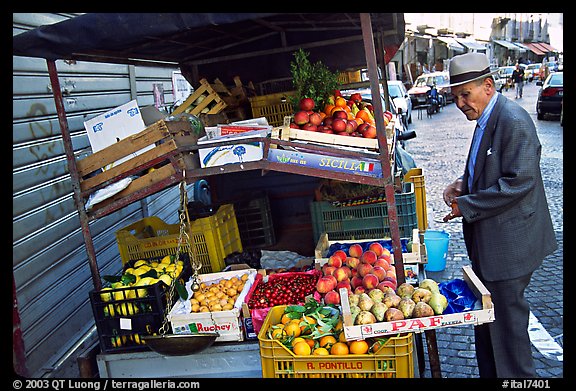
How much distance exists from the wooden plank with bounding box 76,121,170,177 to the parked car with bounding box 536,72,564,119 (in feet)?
54.3

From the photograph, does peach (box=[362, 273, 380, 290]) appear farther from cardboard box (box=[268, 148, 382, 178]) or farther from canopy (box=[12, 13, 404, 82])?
canopy (box=[12, 13, 404, 82])

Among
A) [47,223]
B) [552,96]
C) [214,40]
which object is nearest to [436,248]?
[214,40]

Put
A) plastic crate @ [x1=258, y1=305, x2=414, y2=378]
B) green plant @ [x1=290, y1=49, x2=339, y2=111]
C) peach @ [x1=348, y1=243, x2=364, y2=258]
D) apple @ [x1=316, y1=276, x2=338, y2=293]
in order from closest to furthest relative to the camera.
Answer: plastic crate @ [x1=258, y1=305, x2=414, y2=378]
apple @ [x1=316, y1=276, x2=338, y2=293]
peach @ [x1=348, y1=243, x2=364, y2=258]
green plant @ [x1=290, y1=49, x2=339, y2=111]

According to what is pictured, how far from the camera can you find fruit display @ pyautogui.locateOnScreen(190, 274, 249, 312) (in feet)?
12.5

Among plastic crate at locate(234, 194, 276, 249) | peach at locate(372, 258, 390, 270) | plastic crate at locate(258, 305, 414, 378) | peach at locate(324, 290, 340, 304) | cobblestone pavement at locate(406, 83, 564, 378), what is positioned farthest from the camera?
plastic crate at locate(234, 194, 276, 249)

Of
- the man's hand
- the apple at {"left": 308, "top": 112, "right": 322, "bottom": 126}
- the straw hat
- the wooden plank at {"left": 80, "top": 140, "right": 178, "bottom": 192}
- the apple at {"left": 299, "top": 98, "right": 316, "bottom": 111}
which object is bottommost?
the man's hand

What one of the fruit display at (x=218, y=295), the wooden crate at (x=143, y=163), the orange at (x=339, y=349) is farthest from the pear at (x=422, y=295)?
the wooden crate at (x=143, y=163)

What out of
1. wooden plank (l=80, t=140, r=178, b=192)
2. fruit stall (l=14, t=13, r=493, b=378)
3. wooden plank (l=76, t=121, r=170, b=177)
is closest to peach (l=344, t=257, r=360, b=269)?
fruit stall (l=14, t=13, r=493, b=378)

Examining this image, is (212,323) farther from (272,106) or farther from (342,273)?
(272,106)

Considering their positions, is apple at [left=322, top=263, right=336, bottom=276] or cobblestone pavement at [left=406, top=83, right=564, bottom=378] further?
cobblestone pavement at [left=406, top=83, right=564, bottom=378]

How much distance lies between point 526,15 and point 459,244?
6653 cm

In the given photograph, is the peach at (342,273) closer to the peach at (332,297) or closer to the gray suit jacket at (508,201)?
the peach at (332,297)

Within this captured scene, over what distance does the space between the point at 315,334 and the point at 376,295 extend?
0.49 meters

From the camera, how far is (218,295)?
397cm
